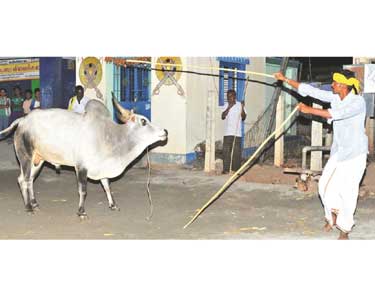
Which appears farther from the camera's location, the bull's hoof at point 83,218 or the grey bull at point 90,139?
the grey bull at point 90,139

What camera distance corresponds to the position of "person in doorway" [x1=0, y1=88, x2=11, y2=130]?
15.5m

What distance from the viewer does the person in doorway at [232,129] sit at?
11195 mm

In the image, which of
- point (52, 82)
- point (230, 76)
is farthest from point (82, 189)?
point (52, 82)

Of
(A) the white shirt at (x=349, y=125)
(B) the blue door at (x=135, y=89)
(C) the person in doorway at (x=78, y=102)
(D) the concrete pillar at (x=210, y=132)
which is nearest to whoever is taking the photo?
(A) the white shirt at (x=349, y=125)

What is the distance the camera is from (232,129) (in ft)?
37.2

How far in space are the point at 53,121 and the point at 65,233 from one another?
1.82 metres

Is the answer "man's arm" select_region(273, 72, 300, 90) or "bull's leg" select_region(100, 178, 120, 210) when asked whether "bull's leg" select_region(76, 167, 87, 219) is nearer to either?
"bull's leg" select_region(100, 178, 120, 210)

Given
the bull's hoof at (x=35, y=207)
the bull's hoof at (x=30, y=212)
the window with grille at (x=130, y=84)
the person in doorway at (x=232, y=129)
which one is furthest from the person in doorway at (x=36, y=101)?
the bull's hoof at (x=30, y=212)

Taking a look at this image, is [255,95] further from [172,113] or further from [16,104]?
[16,104]

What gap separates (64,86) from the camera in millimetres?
15117

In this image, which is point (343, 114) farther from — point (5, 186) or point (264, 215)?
point (5, 186)

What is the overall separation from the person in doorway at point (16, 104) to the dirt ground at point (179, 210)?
223 inches

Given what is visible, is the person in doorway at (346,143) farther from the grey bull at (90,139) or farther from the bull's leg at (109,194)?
the bull's leg at (109,194)

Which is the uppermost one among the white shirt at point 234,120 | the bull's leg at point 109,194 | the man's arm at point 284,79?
the man's arm at point 284,79
